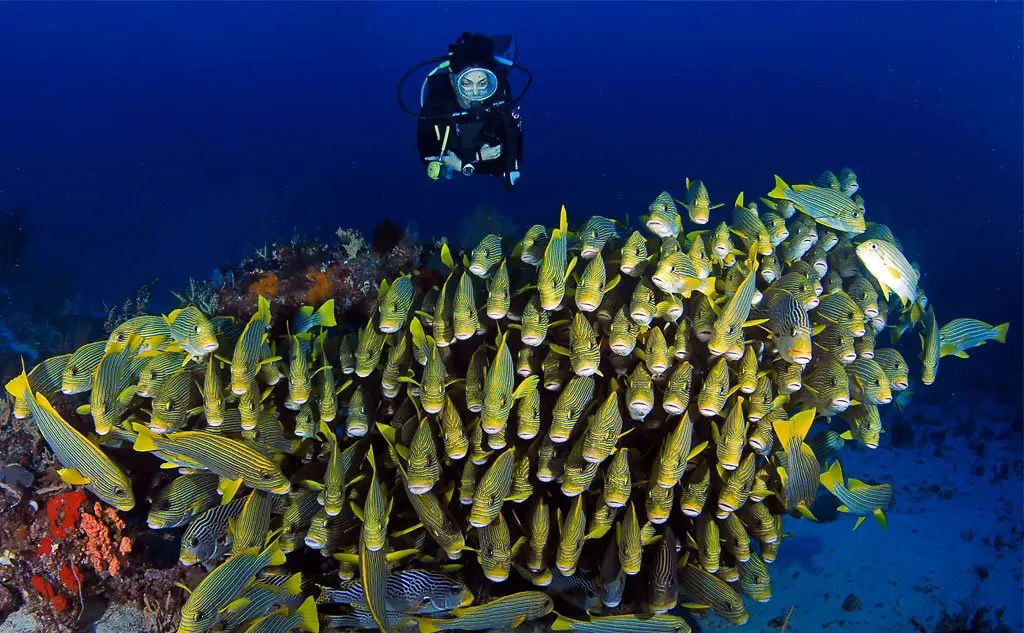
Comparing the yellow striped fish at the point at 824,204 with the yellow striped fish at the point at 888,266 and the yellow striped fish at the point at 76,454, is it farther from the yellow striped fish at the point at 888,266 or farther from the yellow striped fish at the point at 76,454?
the yellow striped fish at the point at 76,454

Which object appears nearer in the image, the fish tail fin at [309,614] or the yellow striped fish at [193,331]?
the fish tail fin at [309,614]

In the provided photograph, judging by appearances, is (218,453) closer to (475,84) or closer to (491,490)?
(491,490)

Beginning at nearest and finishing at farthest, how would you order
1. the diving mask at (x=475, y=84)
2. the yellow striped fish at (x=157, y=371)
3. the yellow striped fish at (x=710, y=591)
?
1. the yellow striped fish at (x=157, y=371)
2. the yellow striped fish at (x=710, y=591)
3. the diving mask at (x=475, y=84)

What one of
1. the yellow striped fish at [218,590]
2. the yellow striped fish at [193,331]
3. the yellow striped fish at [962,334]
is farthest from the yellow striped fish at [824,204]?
the yellow striped fish at [218,590]

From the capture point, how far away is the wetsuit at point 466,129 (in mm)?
7418

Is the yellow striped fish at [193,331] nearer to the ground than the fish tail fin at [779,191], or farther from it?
nearer to the ground

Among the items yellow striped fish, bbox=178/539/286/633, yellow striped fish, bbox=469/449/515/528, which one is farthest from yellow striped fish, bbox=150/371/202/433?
yellow striped fish, bbox=469/449/515/528

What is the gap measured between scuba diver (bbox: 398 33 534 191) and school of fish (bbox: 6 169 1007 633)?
3943mm

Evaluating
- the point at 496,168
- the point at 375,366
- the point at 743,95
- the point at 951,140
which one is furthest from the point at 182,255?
→ the point at 743,95

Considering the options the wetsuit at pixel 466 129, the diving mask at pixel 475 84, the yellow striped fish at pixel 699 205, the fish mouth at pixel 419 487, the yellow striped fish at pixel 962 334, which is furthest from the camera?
the wetsuit at pixel 466 129

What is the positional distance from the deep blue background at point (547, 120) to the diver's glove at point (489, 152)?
7.86 meters

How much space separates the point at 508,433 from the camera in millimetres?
3502

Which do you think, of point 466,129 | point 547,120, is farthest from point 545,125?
point 466,129

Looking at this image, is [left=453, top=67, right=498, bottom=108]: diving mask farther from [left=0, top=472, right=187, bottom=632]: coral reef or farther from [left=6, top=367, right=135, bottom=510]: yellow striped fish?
[left=0, top=472, right=187, bottom=632]: coral reef
